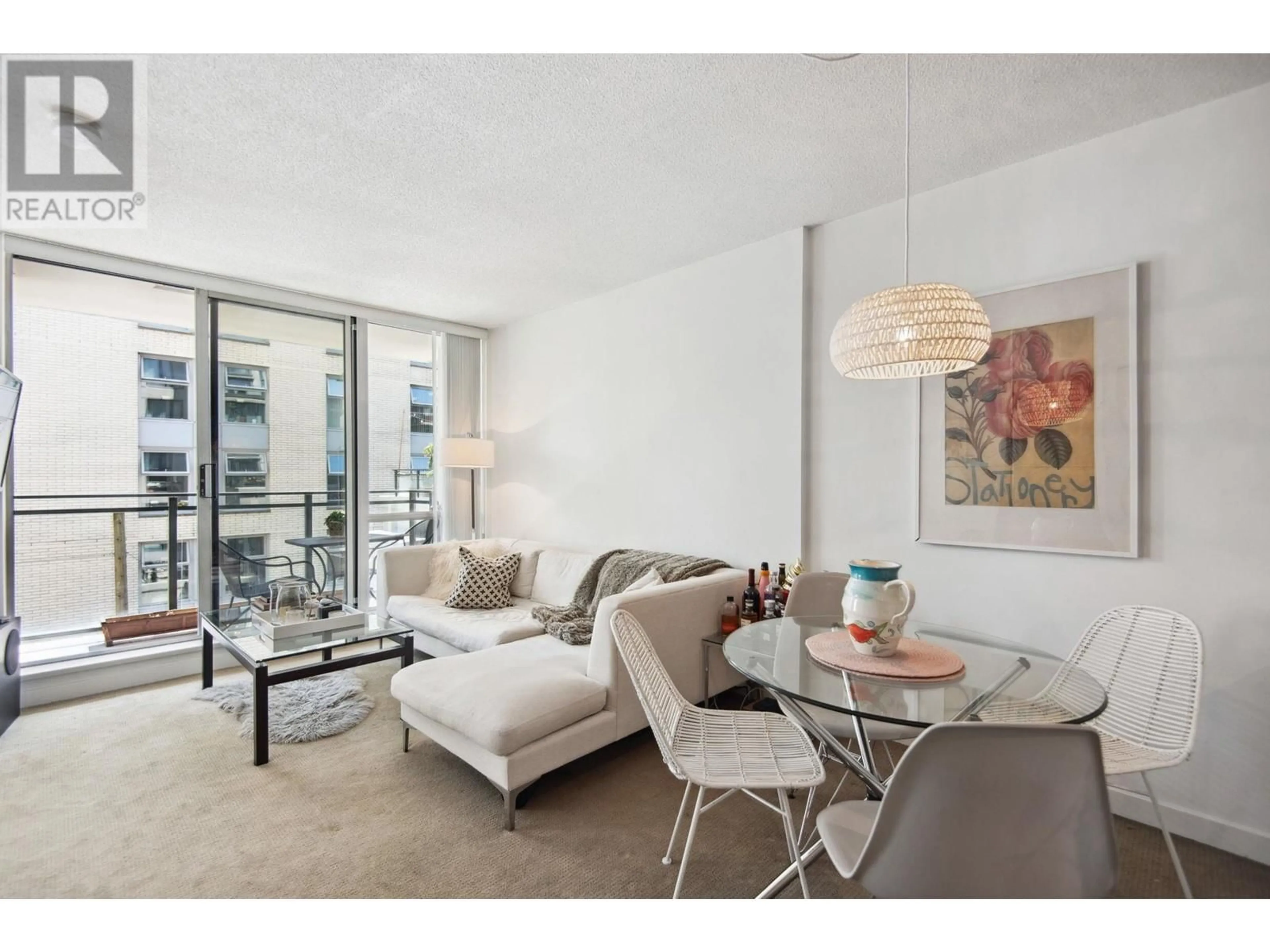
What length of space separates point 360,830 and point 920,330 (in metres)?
2.54

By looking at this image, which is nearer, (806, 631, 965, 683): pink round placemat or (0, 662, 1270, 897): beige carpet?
(806, 631, 965, 683): pink round placemat

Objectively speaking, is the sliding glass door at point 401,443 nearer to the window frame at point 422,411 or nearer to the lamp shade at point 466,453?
the window frame at point 422,411

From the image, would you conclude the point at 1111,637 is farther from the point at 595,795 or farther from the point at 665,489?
the point at 665,489

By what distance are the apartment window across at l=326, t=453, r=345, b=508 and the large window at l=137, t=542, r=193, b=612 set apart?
4.21ft

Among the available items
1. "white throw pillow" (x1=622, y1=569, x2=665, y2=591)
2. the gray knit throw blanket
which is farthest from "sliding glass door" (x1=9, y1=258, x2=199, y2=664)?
"white throw pillow" (x1=622, y1=569, x2=665, y2=591)

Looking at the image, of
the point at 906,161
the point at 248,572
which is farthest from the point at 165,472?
the point at 906,161

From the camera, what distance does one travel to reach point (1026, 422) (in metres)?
2.40

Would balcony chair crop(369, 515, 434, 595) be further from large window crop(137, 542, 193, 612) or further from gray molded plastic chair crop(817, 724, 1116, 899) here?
gray molded plastic chair crop(817, 724, 1116, 899)

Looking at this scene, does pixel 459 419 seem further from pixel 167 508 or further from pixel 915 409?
pixel 915 409

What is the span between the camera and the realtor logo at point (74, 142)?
1.92 m

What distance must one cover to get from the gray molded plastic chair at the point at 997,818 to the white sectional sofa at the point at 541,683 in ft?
4.62

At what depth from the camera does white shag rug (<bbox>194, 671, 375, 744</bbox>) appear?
2898 millimetres

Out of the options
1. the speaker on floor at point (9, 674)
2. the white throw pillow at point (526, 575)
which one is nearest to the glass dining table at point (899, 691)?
the white throw pillow at point (526, 575)

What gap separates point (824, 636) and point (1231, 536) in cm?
146
